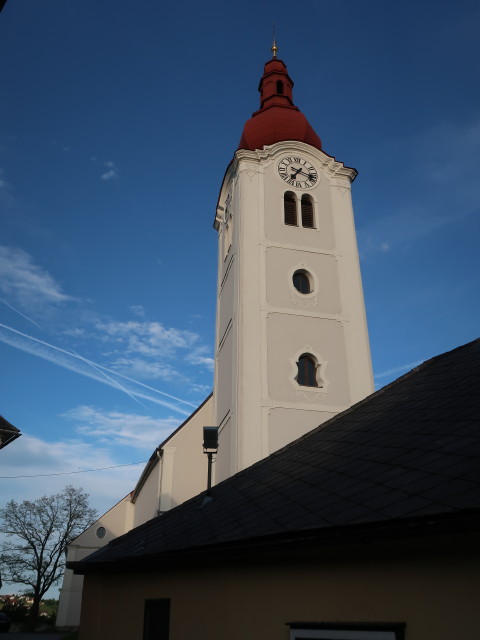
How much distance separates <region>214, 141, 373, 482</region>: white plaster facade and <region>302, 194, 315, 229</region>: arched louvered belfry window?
19 centimetres

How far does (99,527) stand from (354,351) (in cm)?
1776

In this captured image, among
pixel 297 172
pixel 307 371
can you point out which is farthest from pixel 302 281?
pixel 297 172

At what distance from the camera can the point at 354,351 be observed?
17953 millimetres

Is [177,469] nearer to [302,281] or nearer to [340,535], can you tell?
[302,281]

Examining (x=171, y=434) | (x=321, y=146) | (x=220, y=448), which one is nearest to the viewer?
(x=220, y=448)

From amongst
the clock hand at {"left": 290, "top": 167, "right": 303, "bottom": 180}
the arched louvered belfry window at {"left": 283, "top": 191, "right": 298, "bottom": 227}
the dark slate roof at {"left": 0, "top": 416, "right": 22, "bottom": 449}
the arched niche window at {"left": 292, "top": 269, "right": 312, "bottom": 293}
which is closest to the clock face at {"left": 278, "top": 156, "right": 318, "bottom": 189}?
the clock hand at {"left": 290, "top": 167, "right": 303, "bottom": 180}

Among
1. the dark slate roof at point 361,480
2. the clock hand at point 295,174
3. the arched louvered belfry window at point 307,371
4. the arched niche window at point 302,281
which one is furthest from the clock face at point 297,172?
the dark slate roof at point 361,480

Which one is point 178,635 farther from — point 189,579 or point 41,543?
point 41,543

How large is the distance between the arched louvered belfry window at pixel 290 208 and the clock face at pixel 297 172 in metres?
0.47

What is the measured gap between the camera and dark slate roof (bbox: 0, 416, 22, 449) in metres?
16.8

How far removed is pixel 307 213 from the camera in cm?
2083

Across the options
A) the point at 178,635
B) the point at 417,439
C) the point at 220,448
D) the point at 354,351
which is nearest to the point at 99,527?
the point at 220,448

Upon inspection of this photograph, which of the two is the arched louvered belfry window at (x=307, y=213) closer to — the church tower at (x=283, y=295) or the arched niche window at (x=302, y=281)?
the church tower at (x=283, y=295)

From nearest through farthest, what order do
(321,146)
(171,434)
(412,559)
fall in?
1. (412,559)
2. (171,434)
3. (321,146)
